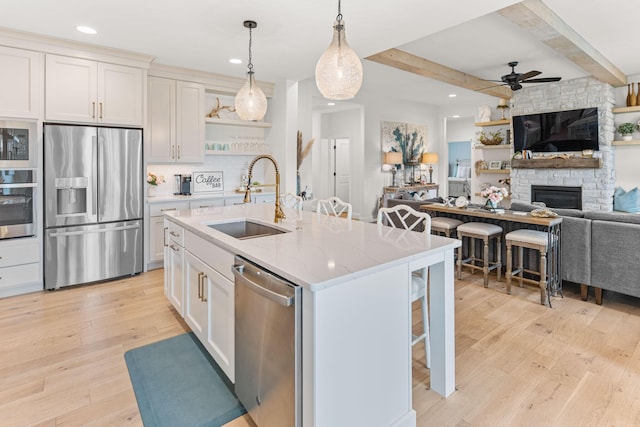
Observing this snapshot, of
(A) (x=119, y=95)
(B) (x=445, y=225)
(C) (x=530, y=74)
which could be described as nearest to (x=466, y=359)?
(B) (x=445, y=225)

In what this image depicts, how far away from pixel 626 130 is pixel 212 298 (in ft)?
23.4

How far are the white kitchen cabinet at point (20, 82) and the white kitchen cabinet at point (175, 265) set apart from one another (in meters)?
1.90

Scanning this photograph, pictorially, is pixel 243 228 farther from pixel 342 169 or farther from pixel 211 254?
pixel 342 169

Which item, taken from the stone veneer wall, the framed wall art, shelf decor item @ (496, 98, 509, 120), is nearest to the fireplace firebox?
the stone veneer wall

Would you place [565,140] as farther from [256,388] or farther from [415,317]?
[256,388]

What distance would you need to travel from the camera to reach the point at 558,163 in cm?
625

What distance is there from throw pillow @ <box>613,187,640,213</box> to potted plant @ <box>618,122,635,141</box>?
0.87m

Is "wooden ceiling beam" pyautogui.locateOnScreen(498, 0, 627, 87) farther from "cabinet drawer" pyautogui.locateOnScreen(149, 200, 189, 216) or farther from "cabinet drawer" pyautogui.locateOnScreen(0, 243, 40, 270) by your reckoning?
"cabinet drawer" pyautogui.locateOnScreen(0, 243, 40, 270)

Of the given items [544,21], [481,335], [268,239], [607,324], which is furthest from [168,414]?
[544,21]

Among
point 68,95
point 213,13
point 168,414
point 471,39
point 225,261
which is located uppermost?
point 471,39

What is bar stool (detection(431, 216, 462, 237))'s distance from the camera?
4023 millimetres

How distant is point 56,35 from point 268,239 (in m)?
3.25

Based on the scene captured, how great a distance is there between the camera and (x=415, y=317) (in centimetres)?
295

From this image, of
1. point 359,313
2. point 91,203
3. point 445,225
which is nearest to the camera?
point 359,313
